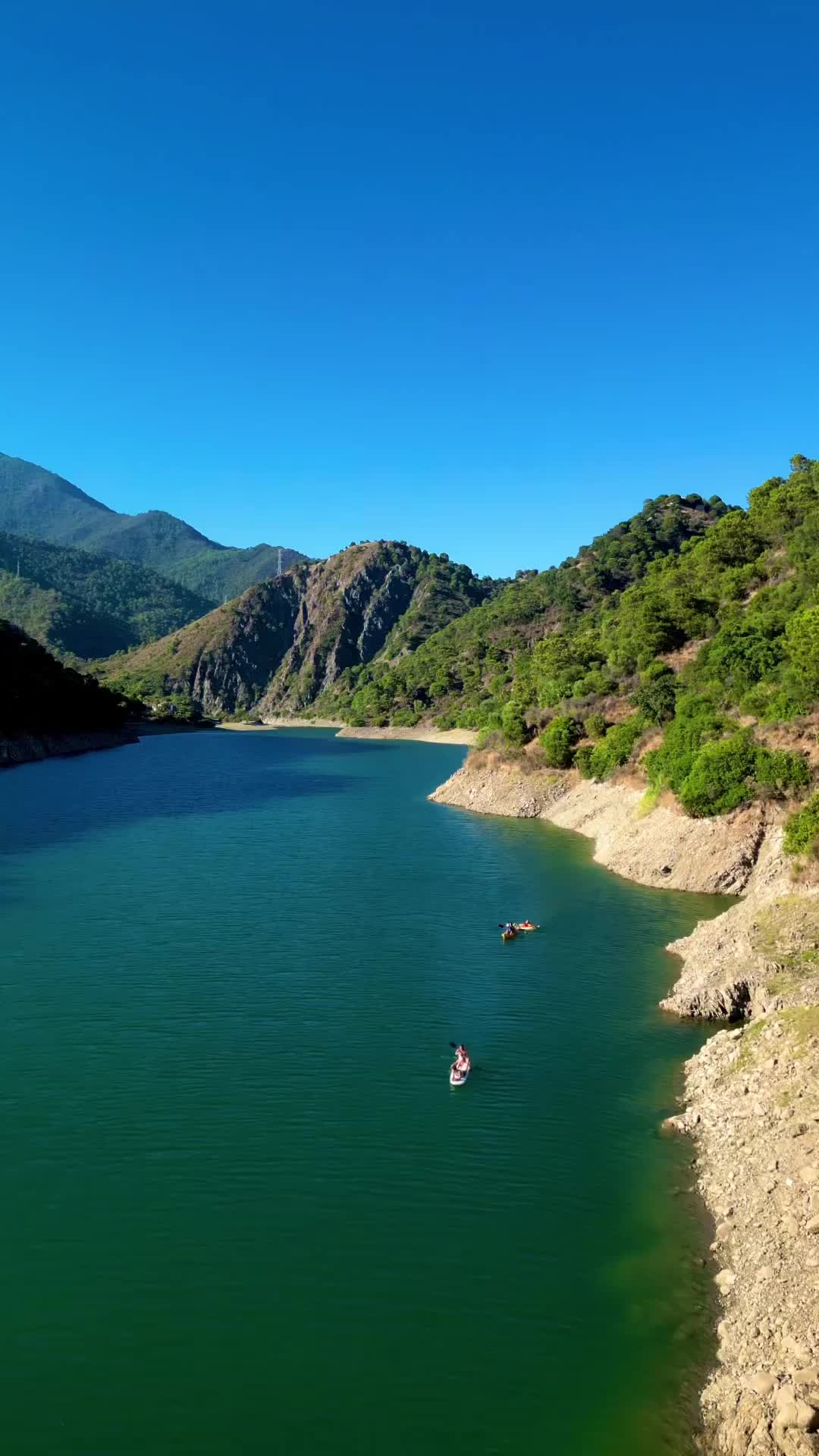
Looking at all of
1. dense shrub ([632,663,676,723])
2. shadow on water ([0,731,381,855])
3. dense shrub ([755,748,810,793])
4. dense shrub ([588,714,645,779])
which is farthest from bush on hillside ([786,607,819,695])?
shadow on water ([0,731,381,855])

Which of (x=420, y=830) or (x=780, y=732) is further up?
(x=780, y=732)

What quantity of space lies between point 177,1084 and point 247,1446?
13224 mm

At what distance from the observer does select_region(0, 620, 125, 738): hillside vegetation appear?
144000 millimetres

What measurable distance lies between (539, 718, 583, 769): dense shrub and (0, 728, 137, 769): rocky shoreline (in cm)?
8248

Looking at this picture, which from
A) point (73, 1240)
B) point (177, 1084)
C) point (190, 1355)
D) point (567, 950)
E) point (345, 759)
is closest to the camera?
point (190, 1355)

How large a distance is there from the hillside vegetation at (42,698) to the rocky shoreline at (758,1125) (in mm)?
119682

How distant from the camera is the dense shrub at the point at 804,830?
126 feet

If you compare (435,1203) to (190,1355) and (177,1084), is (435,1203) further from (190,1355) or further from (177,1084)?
(177,1084)

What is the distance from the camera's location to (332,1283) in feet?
61.2

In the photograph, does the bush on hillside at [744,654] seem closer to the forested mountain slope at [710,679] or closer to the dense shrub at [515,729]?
the forested mountain slope at [710,679]

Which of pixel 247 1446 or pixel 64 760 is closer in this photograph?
pixel 247 1446

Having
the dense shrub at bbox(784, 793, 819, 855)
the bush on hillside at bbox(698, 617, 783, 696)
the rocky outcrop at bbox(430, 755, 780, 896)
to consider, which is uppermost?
the bush on hillside at bbox(698, 617, 783, 696)

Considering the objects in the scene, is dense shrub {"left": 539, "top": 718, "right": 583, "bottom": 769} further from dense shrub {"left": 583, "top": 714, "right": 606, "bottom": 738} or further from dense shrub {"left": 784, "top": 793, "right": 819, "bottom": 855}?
dense shrub {"left": 784, "top": 793, "right": 819, "bottom": 855}

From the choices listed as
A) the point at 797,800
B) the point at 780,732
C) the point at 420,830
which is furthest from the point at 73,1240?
the point at 420,830
